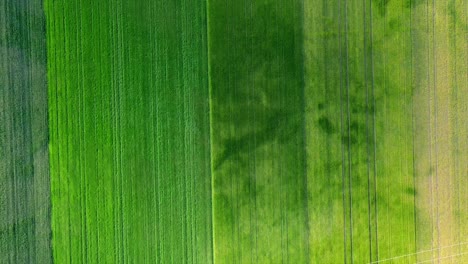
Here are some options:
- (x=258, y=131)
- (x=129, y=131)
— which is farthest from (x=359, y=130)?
(x=129, y=131)

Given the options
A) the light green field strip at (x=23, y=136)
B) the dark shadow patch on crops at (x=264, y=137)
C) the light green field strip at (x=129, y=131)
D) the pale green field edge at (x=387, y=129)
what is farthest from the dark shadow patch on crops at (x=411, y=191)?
the light green field strip at (x=23, y=136)

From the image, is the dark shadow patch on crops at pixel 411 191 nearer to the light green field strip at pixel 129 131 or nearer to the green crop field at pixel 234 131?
the green crop field at pixel 234 131

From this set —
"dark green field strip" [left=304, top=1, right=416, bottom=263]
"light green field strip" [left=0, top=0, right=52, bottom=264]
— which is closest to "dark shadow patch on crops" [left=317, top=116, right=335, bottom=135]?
"dark green field strip" [left=304, top=1, right=416, bottom=263]

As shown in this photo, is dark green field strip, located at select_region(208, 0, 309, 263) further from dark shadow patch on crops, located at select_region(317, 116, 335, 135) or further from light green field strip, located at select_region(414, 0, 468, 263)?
light green field strip, located at select_region(414, 0, 468, 263)

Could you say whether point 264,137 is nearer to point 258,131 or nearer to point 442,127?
point 258,131

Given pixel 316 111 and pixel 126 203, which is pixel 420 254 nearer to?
pixel 316 111
